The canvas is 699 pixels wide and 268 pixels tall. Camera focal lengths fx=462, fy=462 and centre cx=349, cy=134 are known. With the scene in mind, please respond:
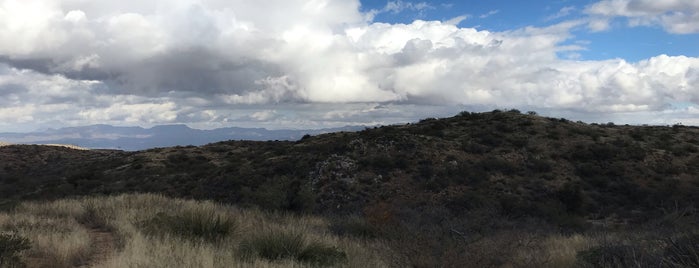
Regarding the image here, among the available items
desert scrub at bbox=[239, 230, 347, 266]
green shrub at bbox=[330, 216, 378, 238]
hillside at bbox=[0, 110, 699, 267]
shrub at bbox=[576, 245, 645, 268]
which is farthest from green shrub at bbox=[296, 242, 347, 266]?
hillside at bbox=[0, 110, 699, 267]

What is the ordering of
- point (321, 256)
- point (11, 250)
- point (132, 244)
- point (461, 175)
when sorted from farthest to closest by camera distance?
point (461, 175) < point (321, 256) < point (132, 244) < point (11, 250)

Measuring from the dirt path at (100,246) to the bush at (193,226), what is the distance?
747 mm

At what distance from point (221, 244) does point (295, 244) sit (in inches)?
56.2

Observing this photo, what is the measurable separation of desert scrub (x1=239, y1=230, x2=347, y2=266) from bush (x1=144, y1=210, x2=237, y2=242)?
1.25 metres

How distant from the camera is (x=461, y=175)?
107ft

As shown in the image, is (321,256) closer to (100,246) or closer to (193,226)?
(193,226)

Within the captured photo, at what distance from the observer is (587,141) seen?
40.3 metres

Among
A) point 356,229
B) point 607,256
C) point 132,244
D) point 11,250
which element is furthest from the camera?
point 356,229

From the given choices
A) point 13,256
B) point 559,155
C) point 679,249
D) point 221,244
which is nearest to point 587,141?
point 559,155

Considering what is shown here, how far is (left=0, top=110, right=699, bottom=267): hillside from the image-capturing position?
2441 cm

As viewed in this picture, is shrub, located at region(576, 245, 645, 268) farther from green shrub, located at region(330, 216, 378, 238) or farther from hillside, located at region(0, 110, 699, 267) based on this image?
hillside, located at region(0, 110, 699, 267)

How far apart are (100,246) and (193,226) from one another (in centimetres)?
179

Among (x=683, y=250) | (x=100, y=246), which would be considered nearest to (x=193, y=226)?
(x=100, y=246)

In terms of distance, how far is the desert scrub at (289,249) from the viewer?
8062 millimetres
